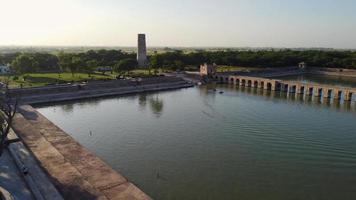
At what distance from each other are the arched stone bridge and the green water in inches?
121

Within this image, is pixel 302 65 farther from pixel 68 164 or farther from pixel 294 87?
pixel 68 164

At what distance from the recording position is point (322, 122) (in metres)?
33.7

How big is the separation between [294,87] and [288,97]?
5.96 m

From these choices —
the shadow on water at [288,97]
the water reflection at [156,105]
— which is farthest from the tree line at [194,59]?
the water reflection at [156,105]

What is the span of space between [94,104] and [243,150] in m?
24.6

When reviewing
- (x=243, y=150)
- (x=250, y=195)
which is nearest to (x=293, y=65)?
(x=243, y=150)

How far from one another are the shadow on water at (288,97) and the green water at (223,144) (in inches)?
17.3

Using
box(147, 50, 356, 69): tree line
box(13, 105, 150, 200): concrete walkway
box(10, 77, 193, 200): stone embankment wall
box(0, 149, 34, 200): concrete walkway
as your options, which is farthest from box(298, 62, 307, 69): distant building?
box(0, 149, 34, 200): concrete walkway

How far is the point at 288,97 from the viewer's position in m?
49.6

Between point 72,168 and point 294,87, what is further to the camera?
point 294,87

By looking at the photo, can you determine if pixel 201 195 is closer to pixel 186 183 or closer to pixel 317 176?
pixel 186 183

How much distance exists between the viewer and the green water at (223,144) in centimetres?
1864

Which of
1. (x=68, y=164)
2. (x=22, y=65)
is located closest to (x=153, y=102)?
(x=68, y=164)

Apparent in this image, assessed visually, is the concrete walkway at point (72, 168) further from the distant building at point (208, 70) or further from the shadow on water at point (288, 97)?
the distant building at point (208, 70)
